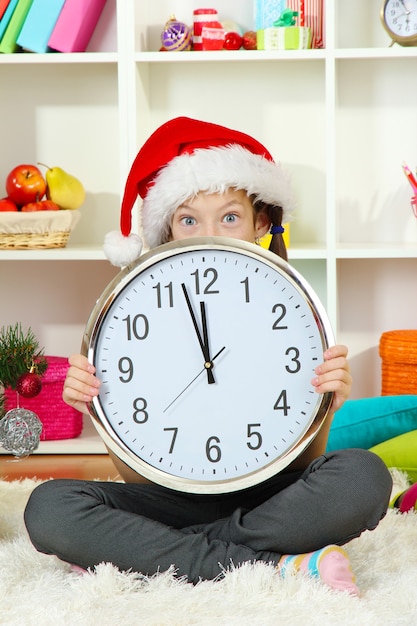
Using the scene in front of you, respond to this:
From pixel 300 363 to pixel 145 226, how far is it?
0.45 metres

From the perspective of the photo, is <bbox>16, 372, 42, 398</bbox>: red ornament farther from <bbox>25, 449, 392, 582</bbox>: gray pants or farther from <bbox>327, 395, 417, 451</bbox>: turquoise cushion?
<bbox>327, 395, 417, 451</bbox>: turquoise cushion

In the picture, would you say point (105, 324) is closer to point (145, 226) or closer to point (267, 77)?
point (145, 226)

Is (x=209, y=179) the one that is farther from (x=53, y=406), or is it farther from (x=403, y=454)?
(x=53, y=406)

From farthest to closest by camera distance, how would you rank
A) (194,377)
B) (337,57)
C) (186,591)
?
(337,57) < (194,377) < (186,591)

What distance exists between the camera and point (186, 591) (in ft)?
4.00

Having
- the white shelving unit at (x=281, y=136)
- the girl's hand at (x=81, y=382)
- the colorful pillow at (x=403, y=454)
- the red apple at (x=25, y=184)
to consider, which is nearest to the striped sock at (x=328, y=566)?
the girl's hand at (x=81, y=382)

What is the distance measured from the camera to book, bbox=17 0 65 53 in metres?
2.33

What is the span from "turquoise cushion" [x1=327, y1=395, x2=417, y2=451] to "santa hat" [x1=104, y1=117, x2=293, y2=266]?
668 mm

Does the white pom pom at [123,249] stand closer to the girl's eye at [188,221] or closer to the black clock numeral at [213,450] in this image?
the girl's eye at [188,221]

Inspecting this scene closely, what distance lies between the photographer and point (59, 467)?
7.36 feet

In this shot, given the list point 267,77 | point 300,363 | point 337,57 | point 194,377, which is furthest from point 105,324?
point 267,77

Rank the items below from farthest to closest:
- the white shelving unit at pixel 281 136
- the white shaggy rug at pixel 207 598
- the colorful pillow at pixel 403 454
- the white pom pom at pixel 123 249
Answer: the white shelving unit at pixel 281 136 → the colorful pillow at pixel 403 454 → the white pom pom at pixel 123 249 → the white shaggy rug at pixel 207 598

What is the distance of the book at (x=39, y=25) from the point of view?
7.64 ft

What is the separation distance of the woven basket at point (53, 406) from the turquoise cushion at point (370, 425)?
28.9 inches
